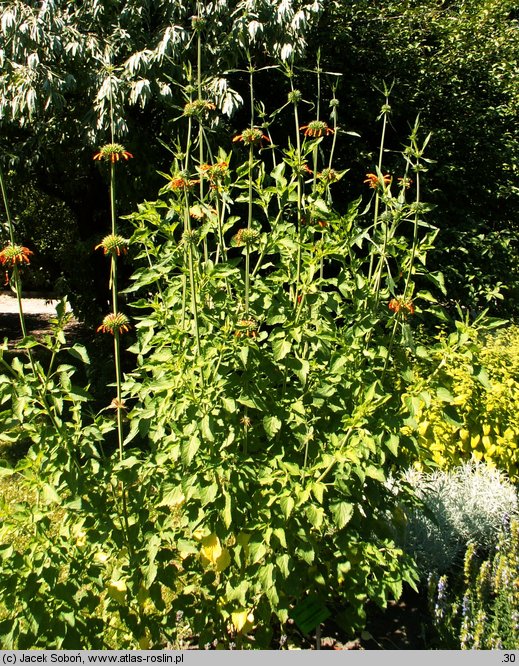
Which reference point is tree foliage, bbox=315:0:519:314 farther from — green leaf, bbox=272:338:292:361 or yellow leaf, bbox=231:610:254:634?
yellow leaf, bbox=231:610:254:634

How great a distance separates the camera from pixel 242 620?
1.76m

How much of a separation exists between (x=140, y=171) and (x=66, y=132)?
0.76m

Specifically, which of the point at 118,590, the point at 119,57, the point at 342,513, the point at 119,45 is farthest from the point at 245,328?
the point at 119,57

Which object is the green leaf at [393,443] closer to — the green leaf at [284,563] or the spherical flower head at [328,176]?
the green leaf at [284,563]

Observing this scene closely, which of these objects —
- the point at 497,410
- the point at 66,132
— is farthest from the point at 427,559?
the point at 66,132

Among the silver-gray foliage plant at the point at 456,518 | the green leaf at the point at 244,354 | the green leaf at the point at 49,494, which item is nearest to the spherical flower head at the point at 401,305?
the green leaf at the point at 244,354

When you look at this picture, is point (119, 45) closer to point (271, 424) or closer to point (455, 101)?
point (455, 101)

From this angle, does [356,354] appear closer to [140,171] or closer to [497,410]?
[497,410]

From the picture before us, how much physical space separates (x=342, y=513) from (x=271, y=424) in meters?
0.31

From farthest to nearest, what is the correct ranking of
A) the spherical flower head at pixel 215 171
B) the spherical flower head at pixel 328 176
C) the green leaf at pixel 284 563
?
the spherical flower head at pixel 328 176
the spherical flower head at pixel 215 171
the green leaf at pixel 284 563

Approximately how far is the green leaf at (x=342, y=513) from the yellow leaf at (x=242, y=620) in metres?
0.42

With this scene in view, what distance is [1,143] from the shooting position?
5582mm

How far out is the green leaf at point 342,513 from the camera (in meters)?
1.65

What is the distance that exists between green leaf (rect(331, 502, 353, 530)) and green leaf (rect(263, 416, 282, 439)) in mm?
269
